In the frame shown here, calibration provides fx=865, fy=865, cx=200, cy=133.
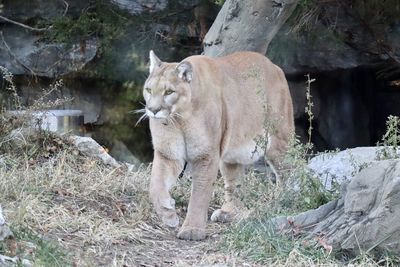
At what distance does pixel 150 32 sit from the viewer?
9.35 meters

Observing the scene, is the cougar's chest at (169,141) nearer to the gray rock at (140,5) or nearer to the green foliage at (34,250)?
the green foliage at (34,250)

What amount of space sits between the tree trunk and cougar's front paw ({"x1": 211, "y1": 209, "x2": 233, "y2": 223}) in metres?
1.74

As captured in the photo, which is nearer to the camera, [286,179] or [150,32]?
[286,179]

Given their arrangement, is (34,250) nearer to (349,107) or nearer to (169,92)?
(169,92)

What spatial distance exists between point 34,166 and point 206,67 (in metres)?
1.60

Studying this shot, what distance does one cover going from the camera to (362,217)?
4609mm

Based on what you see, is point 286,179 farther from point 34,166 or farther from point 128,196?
point 34,166

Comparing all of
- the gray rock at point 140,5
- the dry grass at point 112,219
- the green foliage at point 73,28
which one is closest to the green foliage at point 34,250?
the dry grass at point 112,219

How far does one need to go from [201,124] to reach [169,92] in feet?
0.96

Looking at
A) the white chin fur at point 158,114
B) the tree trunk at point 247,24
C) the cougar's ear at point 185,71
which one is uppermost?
the tree trunk at point 247,24

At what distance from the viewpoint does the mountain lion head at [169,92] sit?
5395 mm

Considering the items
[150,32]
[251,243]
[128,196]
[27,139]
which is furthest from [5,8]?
[251,243]

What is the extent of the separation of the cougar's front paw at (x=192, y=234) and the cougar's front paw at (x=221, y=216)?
0.55 meters

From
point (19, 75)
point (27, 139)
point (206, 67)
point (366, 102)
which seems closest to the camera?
point (206, 67)
